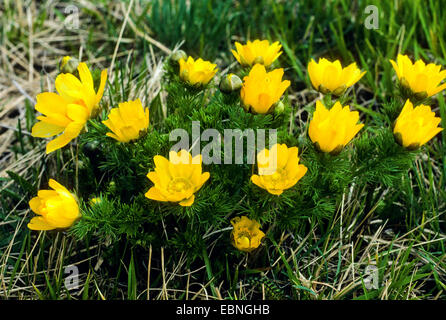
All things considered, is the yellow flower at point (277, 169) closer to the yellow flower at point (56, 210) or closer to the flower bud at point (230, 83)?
the flower bud at point (230, 83)

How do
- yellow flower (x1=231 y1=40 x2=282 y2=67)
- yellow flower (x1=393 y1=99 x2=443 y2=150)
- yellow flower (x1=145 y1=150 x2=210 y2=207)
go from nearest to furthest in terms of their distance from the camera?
yellow flower (x1=145 y1=150 x2=210 y2=207), yellow flower (x1=393 y1=99 x2=443 y2=150), yellow flower (x1=231 y1=40 x2=282 y2=67)

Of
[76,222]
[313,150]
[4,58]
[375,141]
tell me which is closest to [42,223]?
[76,222]

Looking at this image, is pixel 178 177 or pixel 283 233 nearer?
pixel 178 177

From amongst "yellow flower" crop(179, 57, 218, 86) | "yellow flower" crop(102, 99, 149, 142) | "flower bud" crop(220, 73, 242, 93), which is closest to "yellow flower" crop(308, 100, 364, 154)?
"flower bud" crop(220, 73, 242, 93)

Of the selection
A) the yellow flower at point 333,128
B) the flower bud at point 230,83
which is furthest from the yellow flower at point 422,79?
the flower bud at point 230,83

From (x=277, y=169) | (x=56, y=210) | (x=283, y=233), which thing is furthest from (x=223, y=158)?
(x=56, y=210)

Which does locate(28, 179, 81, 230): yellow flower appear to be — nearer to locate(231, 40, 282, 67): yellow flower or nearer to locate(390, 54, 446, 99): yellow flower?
locate(231, 40, 282, 67): yellow flower

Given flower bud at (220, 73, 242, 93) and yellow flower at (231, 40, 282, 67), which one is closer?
flower bud at (220, 73, 242, 93)

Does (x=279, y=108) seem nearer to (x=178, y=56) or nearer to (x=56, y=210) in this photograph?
(x=178, y=56)
